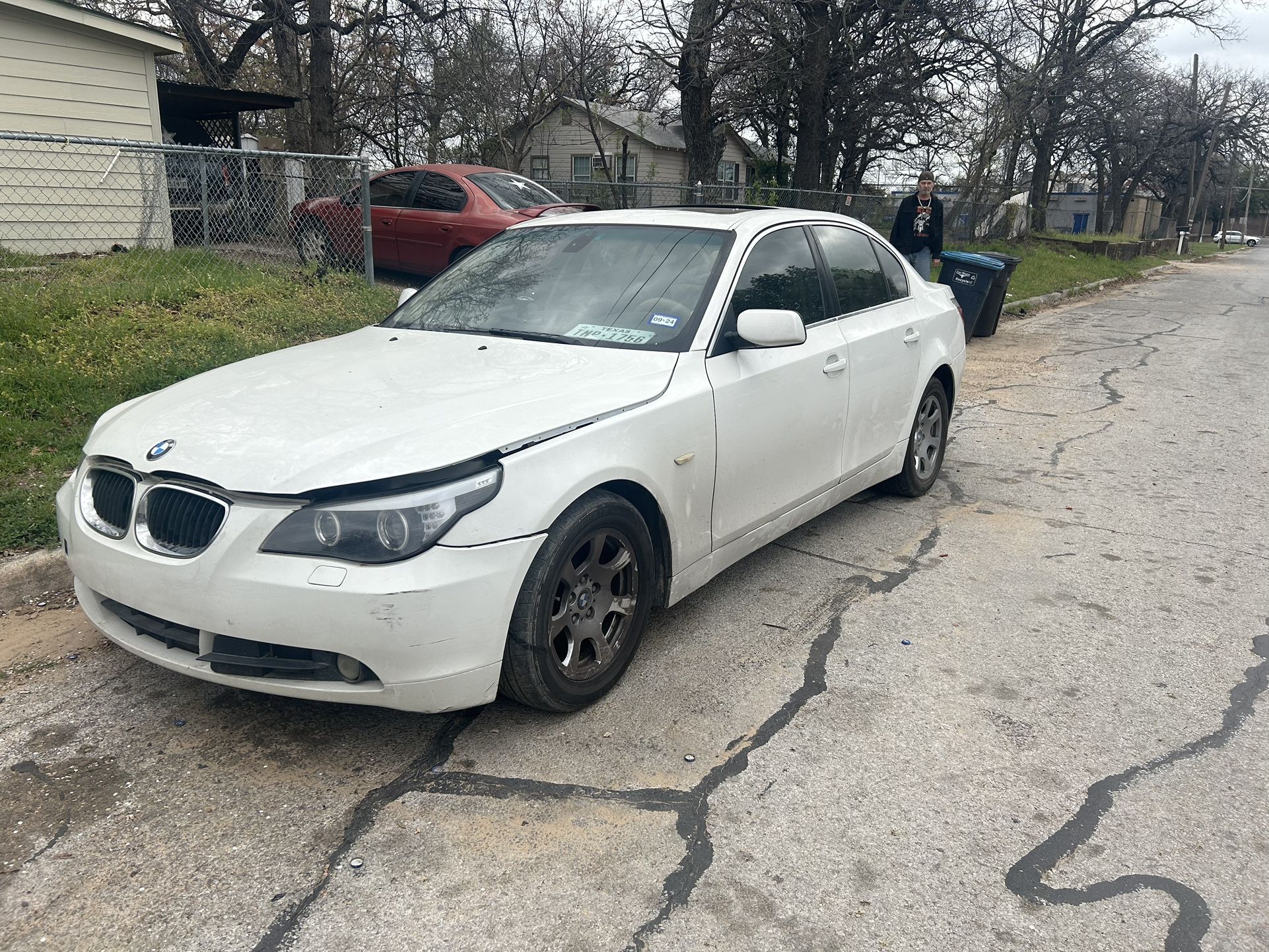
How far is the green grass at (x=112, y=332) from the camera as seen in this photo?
5086 mm

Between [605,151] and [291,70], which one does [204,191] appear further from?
[605,151]

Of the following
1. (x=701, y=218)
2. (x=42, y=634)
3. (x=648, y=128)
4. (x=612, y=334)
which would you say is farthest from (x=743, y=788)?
(x=648, y=128)

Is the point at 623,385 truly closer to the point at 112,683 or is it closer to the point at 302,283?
the point at 112,683

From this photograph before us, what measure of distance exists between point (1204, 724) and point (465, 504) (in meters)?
2.66

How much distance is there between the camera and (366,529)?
2.77 metres

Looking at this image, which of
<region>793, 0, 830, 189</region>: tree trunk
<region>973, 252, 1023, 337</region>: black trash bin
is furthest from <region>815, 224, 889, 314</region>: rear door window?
<region>793, 0, 830, 189</region>: tree trunk

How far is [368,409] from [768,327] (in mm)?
1524

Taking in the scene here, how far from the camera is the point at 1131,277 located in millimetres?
25547

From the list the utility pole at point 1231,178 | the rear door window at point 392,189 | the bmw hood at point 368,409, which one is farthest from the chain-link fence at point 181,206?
the utility pole at point 1231,178

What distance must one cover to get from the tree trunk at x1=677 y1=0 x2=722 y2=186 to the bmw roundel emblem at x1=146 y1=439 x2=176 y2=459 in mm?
16055

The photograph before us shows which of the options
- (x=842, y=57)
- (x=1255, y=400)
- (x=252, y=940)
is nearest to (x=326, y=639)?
(x=252, y=940)

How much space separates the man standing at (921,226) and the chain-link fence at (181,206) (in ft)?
19.6

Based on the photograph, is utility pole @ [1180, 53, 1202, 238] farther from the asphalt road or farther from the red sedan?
the asphalt road

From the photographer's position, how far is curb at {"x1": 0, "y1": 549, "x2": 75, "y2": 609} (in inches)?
163
